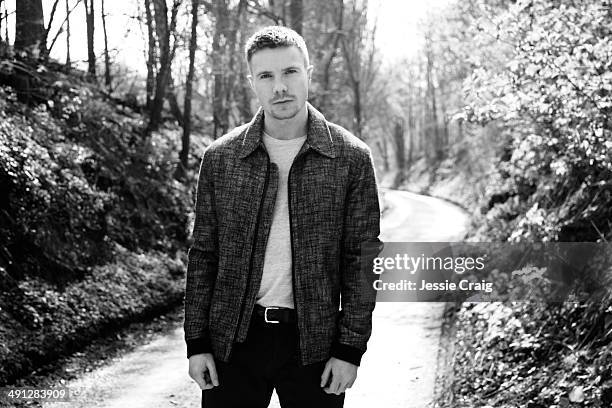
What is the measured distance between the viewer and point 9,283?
7523 mm

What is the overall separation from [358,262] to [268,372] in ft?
1.81

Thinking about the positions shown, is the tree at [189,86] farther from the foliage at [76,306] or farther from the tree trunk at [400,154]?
the tree trunk at [400,154]

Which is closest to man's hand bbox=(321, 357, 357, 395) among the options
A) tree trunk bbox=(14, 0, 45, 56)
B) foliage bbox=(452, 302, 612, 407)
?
foliage bbox=(452, 302, 612, 407)

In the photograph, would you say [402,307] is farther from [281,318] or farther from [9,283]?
[281,318]

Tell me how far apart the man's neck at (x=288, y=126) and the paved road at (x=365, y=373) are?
4.15 m

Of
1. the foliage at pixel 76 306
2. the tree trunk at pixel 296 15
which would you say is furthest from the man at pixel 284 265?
the tree trunk at pixel 296 15

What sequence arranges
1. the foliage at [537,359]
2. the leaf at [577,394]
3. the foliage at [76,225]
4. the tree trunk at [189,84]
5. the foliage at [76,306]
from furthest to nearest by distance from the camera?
the tree trunk at [189,84] < the foliage at [76,225] < the foliage at [76,306] < the foliage at [537,359] < the leaf at [577,394]

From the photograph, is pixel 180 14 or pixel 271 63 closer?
pixel 271 63

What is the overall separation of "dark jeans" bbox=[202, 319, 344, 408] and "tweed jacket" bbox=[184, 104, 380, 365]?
0.18 feet

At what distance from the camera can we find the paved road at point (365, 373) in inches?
253

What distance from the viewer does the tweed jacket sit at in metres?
2.58

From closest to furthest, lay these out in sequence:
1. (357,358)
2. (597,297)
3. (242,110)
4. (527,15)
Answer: (357,358)
(597,297)
(527,15)
(242,110)

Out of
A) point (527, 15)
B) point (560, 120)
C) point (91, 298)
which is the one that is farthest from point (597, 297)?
point (91, 298)

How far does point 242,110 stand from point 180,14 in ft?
14.7
